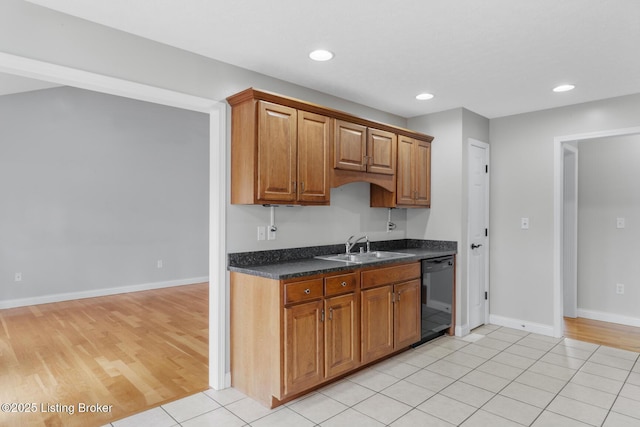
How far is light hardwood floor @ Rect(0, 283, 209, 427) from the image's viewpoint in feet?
8.79

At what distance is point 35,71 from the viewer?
7.00 feet

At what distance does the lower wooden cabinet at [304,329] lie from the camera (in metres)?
2.55

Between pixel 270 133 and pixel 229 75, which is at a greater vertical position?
pixel 229 75

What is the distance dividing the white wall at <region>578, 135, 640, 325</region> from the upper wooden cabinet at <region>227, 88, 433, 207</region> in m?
3.02

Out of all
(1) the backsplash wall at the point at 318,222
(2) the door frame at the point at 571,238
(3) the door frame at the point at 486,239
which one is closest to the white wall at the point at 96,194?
(1) the backsplash wall at the point at 318,222

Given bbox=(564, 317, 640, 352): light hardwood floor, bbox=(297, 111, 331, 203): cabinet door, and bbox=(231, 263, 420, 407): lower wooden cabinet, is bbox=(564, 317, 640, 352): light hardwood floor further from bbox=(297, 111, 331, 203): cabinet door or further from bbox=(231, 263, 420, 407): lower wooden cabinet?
bbox=(297, 111, 331, 203): cabinet door

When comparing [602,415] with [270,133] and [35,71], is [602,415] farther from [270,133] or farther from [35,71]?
[35,71]

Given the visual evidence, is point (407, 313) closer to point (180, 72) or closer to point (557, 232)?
point (557, 232)

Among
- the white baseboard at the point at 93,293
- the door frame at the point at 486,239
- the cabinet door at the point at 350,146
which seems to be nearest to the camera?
the cabinet door at the point at 350,146

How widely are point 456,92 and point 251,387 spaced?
318 cm

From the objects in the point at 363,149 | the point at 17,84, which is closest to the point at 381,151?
the point at 363,149

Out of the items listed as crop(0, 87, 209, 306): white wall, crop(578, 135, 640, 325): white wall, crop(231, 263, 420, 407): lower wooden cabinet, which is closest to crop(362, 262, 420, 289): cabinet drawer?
crop(231, 263, 420, 407): lower wooden cabinet

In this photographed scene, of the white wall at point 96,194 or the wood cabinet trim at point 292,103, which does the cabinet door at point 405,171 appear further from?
the white wall at point 96,194

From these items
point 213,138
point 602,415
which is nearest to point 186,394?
point 213,138
